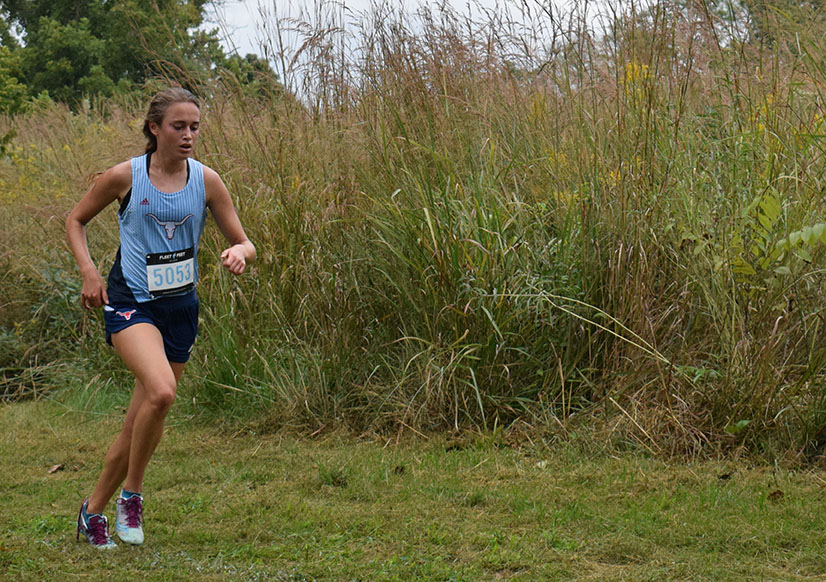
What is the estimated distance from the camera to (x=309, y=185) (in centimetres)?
689

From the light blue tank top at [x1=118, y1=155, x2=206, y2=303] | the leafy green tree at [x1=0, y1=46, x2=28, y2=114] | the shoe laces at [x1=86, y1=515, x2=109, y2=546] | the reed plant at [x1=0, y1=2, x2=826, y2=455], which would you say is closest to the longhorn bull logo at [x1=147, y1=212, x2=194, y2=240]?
the light blue tank top at [x1=118, y1=155, x2=206, y2=303]

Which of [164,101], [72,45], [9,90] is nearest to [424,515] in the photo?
[164,101]

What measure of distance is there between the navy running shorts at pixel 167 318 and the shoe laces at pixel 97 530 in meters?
0.75

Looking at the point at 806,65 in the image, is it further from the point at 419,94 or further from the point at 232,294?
the point at 232,294

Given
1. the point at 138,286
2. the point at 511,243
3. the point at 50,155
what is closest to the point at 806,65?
the point at 511,243

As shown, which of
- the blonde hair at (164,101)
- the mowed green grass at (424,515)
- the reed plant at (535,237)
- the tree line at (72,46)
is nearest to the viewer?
the mowed green grass at (424,515)

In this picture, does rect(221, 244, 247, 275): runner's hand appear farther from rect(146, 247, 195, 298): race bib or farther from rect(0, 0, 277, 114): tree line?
rect(0, 0, 277, 114): tree line

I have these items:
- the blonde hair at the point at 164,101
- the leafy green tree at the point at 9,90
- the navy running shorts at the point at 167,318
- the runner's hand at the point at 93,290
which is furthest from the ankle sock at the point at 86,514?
the leafy green tree at the point at 9,90

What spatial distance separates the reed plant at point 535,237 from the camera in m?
5.36

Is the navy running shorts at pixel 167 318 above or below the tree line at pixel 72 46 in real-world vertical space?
below

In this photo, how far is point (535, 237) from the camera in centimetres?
615

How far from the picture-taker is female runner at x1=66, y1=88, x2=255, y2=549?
4.22 m

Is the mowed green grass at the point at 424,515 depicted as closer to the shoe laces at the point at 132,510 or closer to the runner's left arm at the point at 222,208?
the shoe laces at the point at 132,510

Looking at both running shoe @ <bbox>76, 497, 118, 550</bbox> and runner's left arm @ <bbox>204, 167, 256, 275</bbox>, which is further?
runner's left arm @ <bbox>204, 167, 256, 275</bbox>
